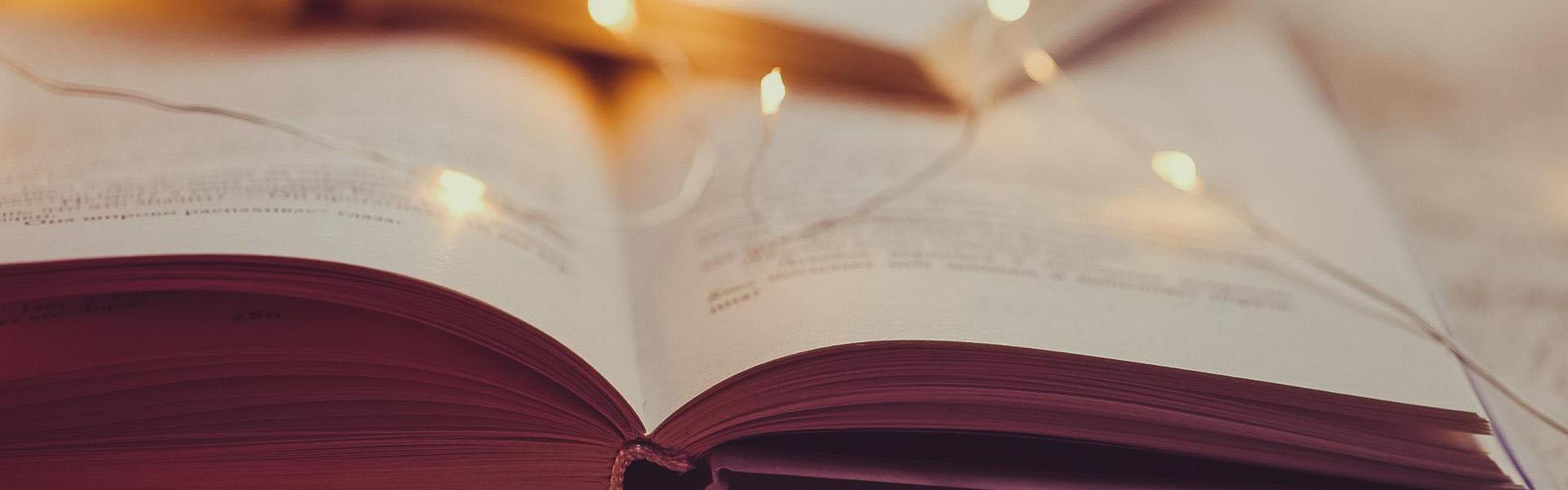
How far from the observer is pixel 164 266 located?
20.8 inches

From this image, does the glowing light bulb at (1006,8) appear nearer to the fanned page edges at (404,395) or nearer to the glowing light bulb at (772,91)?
the glowing light bulb at (772,91)

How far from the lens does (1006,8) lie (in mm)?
915

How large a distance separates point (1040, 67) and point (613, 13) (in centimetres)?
39

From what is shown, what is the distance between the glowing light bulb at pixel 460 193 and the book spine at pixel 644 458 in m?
0.19

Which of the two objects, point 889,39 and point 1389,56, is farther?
point 1389,56

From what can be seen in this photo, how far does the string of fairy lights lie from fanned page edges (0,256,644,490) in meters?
0.11

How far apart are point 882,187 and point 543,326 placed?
0.30 meters

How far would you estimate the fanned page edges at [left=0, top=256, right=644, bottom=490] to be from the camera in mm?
551

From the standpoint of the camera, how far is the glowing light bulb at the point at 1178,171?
818 millimetres

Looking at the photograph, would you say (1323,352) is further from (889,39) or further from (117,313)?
(117,313)

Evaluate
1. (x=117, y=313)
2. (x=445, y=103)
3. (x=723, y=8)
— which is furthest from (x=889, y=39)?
(x=117, y=313)

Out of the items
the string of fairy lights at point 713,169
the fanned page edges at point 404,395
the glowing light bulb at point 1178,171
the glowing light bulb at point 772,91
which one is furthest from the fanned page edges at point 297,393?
the glowing light bulb at point 1178,171

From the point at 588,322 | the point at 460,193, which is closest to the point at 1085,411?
the point at 588,322

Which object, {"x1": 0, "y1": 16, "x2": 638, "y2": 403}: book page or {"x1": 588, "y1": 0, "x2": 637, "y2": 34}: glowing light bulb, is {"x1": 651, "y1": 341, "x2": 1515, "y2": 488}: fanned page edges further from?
{"x1": 588, "y1": 0, "x2": 637, "y2": 34}: glowing light bulb
